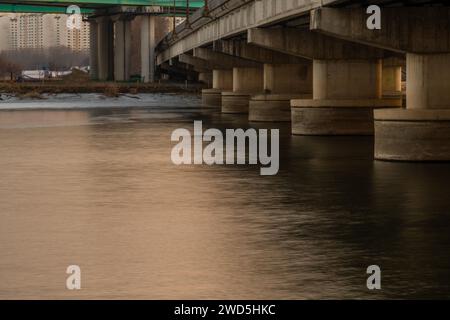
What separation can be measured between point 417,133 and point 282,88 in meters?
38.4

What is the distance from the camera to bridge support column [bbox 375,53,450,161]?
3750 cm

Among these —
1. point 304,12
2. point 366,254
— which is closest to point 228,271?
point 366,254

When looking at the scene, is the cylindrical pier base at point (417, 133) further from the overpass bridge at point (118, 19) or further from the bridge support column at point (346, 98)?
the overpass bridge at point (118, 19)

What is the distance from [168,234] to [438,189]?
1066 cm

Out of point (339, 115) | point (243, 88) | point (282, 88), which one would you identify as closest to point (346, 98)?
point (339, 115)

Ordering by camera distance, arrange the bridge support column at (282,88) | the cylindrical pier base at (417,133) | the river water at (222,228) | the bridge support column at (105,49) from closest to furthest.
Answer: the river water at (222,228) → the cylindrical pier base at (417,133) → the bridge support column at (282,88) → the bridge support column at (105,49)

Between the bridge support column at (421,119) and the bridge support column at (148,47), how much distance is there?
4942 inches

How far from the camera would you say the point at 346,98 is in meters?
55.2

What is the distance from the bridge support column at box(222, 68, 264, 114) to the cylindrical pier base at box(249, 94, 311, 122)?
64.3 ft

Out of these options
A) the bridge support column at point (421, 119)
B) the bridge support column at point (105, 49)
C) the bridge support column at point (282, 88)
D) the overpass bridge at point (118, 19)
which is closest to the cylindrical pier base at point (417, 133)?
the bridge support column at point (421, 119)

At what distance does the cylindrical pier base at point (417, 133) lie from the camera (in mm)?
37375

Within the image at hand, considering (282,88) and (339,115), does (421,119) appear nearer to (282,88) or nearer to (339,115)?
(339,115)

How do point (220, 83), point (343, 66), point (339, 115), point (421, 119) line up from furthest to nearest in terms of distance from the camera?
1. point (220, 83)
2. point (339, 115)
3. point (343, 66)
4. point (421, 119)

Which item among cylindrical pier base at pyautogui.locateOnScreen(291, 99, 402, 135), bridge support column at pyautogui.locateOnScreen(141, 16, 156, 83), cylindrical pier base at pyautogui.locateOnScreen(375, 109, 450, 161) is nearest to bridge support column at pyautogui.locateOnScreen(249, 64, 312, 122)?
cylindrical pier base at pyautogui.locateOnScreen(291, 99, 402, 135)
